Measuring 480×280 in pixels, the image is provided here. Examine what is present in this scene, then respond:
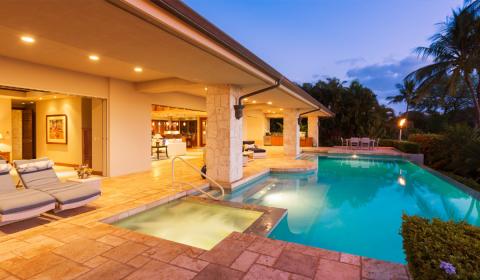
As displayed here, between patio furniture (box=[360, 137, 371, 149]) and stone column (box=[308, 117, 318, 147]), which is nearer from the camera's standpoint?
patio furniture (box=[360, 137, 371, 149])

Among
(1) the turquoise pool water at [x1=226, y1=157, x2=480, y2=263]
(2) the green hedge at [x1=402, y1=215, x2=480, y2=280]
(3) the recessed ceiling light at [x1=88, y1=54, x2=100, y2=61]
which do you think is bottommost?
(1) the turquoise pool water at [x1=226, y1=157, x2=480, y2=263]

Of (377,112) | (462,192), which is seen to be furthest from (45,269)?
(377,112)

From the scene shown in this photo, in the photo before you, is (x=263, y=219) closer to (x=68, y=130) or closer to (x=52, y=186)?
(x=52, y=186)

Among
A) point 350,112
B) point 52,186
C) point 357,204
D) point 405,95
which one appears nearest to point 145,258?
point 52,186

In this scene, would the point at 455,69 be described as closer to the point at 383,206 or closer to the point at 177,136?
the point at 383,206

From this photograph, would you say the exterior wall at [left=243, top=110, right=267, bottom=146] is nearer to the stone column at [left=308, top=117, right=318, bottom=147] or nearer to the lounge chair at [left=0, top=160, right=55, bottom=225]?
the stone column at [left=308, top=117, right=318, bottom=147]

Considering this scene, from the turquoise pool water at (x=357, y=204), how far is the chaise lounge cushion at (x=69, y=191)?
10.1 ft

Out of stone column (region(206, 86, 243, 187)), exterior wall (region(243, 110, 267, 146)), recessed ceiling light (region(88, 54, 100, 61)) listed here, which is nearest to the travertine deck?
recessed ceiling light (region(88, 54, 100, 61))

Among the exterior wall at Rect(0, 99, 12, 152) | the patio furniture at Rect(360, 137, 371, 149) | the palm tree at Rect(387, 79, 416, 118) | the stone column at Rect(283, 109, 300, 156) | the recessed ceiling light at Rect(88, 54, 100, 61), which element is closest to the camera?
the recessed ceiling light at Rect(88, 54, 100, 61)

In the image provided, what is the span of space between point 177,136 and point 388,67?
325ft

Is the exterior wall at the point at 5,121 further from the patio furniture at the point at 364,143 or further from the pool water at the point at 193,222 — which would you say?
the patio furniture at the point at 364,143

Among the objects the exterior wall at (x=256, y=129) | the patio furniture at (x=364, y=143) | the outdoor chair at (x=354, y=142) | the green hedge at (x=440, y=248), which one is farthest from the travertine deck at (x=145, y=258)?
the exterior wall at (x=256, y=129)

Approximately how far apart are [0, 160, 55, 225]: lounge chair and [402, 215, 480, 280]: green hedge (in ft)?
15.7

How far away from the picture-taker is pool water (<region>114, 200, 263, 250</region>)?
13.8 feet
